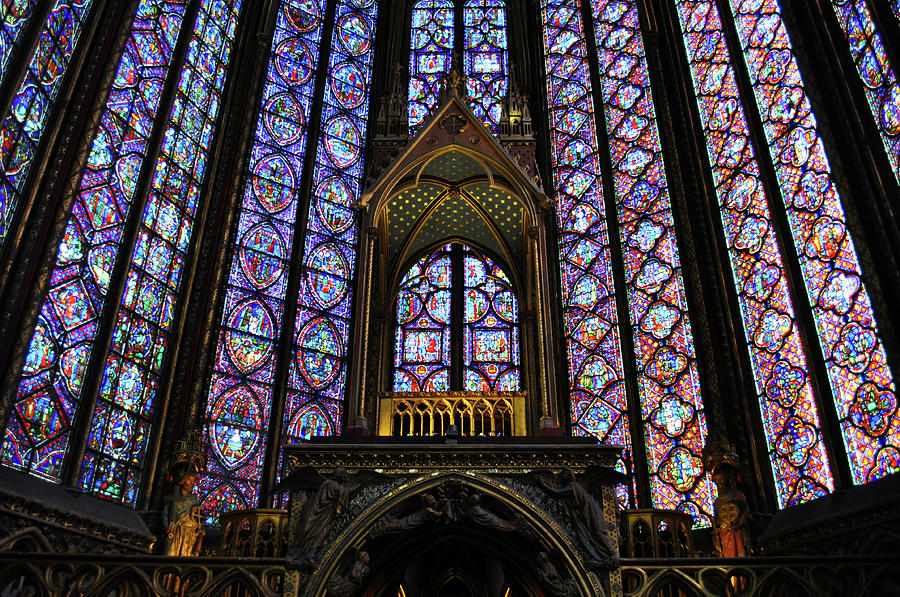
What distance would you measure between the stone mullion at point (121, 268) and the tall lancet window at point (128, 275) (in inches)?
0.6

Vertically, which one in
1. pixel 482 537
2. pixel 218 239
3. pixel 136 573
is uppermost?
pixel 218 239

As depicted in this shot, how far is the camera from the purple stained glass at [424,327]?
39.7 ft

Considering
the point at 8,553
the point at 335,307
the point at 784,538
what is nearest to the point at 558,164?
the point at 335,307

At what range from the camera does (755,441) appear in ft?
30.9

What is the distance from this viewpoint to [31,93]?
28.9ft

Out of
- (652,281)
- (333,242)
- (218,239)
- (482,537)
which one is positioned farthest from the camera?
(333,242)

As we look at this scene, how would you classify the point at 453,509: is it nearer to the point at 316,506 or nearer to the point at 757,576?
the point at 316,506

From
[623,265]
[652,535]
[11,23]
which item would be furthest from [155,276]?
[652,535]

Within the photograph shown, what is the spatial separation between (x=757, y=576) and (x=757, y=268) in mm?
4383

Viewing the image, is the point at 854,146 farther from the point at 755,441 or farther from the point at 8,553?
the point at 8,553

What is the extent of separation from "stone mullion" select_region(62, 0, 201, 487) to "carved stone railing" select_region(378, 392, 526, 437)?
331 centimetres

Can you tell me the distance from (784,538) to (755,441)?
1.32 metres

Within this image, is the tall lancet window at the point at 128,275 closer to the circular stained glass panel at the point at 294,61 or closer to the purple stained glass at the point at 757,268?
the circular stained glass panel at the point at 294,61

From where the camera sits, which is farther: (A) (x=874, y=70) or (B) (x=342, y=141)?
(B) (x=342, y=141)
